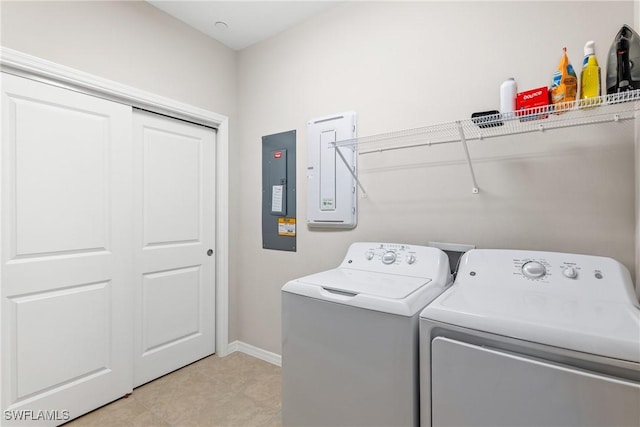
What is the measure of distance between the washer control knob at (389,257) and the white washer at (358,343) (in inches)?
1.8

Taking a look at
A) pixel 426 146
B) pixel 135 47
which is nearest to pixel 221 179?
pixel 135 47

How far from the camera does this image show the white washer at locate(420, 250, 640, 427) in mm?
815

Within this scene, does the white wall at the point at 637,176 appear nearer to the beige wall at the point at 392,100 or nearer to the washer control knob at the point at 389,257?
the beige wall at the point at 392,100

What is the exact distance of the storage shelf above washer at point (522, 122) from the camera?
1.15 meters

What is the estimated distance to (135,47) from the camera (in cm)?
208

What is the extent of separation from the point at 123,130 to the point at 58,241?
2.55ft

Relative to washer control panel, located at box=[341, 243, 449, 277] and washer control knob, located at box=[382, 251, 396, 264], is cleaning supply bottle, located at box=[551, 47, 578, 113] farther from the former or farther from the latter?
washer control knob, located at box=[382, 251, 396, 264]

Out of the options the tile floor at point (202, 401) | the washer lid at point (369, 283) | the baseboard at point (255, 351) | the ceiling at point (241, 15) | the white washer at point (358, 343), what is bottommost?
the tile floor at point (202, 401)

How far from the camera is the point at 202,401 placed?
1.97 m

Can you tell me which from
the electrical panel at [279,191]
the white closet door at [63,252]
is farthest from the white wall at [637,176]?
the white closet door at [63,252]

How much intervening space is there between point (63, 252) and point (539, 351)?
230 cm

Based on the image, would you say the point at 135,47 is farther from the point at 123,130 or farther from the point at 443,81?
the point at 443,81

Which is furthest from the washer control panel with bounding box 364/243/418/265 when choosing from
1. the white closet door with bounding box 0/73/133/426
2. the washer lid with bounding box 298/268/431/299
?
the white closet door with bounding box 0/73/133/426

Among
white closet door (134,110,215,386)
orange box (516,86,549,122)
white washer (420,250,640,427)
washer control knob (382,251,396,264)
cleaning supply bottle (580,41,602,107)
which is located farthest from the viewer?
white closet door (134,110,215,386)
